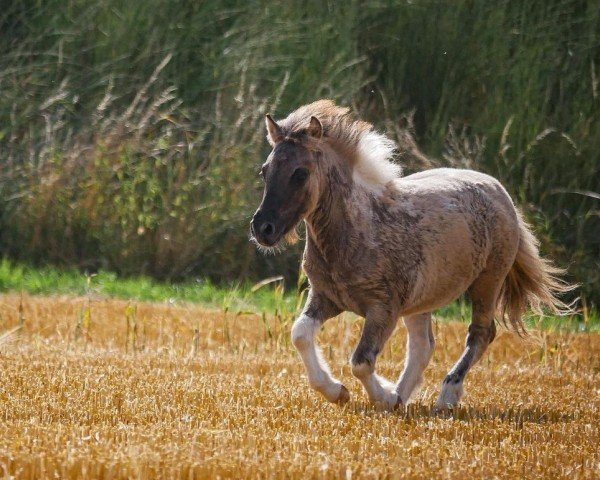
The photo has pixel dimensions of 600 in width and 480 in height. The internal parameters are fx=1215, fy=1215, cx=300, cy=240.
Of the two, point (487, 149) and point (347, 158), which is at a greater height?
point (347, 158)

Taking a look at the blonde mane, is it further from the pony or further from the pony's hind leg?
the pony's hind leg

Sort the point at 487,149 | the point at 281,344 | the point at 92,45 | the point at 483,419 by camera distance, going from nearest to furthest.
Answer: the point at 483,419 < the point at 281,344 < the point at 487,149 < the point at 92,45

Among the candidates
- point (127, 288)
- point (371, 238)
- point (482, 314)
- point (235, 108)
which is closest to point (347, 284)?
point (371, 238)

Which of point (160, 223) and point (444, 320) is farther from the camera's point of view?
point (160, 223)

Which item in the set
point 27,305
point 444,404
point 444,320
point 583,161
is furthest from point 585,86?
point 444,404

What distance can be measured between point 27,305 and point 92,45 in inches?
227

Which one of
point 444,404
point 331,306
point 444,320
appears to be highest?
point 331,306

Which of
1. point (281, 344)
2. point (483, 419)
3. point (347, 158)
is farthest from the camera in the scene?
point (281, 344)

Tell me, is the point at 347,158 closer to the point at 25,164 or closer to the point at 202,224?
the point at 202,224

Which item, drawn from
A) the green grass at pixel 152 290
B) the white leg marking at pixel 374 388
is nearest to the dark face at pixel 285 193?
the white leg marking at pixel 374 388

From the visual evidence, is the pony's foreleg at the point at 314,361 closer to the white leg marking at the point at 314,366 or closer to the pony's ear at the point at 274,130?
the white leg marking at the point at 314,366

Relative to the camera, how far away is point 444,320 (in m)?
11.4

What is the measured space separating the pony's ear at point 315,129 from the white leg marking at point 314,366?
1.08 meters

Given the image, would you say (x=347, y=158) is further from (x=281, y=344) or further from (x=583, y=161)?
(x=583, y=161)
